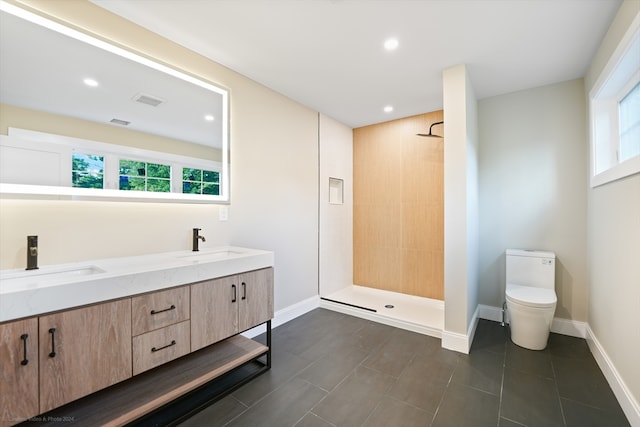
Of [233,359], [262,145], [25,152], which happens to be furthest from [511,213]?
[25,152]

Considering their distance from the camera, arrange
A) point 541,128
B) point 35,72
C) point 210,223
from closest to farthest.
Answer: point 35,72 → point 210,223 → point 541,128

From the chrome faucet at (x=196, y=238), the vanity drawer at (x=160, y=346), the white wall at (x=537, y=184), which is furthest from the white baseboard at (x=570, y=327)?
the chrome faucet at (x=196, y=238)

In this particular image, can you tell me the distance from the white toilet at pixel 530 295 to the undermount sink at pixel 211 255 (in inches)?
98.0

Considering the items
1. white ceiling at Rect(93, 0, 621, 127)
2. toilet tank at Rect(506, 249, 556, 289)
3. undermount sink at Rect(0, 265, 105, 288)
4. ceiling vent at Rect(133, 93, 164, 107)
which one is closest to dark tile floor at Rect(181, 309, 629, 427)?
toilet tank at Rect(506, 249, 556, 289)

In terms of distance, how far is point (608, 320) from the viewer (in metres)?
1.98

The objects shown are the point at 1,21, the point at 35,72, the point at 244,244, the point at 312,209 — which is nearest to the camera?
the point at 1,21

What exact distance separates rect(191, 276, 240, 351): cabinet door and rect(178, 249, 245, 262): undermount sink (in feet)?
0.77

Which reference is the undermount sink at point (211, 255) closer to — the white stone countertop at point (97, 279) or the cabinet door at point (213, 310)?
the white stone countertop at point (97, 279)

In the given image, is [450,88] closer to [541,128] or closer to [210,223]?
[541,128]

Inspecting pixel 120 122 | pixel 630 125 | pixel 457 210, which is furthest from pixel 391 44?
pixel 120 122

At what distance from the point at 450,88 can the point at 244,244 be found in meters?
2.35

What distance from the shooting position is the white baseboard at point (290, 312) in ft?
8.66

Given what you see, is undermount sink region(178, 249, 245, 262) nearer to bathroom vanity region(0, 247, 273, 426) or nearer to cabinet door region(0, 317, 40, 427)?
bathroom vanity region(0, 247, 273, 426)

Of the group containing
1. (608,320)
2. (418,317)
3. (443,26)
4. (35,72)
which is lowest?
(418,317)
